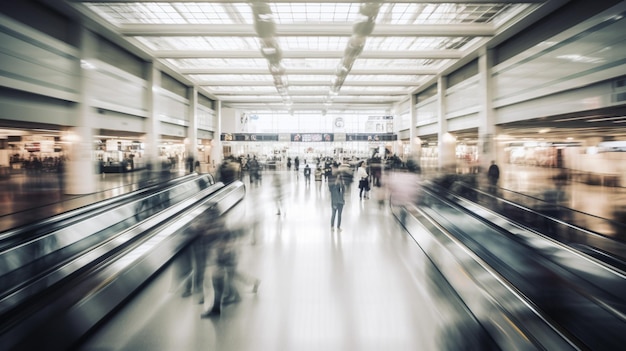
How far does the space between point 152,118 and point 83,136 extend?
5010 mm

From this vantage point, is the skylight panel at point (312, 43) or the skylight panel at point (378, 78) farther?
the skylight panel at point (378, 78)

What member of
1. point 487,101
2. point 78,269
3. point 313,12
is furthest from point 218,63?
point 78,269

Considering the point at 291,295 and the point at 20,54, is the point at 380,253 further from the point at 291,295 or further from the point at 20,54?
the point at 20,54

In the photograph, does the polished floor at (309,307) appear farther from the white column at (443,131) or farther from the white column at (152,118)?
the white column at (443,131)

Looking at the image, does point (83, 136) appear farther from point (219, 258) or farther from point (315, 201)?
point (219, 258)

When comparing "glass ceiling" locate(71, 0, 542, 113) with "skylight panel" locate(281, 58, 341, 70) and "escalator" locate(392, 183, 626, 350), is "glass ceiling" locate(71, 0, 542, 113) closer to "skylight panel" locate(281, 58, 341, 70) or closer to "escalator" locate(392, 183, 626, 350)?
"skylight panel" locate(281, 58, 341, 70)

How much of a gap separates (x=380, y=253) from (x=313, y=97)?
21651mm

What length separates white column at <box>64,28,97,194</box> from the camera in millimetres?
11141

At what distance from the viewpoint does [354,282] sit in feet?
13.7

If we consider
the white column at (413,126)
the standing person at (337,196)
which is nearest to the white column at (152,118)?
the standing person at (337,196)

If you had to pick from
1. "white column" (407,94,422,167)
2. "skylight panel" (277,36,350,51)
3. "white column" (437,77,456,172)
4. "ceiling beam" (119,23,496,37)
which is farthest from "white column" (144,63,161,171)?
"white column" (407,94,422,167)

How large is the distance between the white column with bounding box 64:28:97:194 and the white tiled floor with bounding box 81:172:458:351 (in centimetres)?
1047

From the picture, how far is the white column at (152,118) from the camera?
15.8 metres

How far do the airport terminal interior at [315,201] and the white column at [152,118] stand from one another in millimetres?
107
